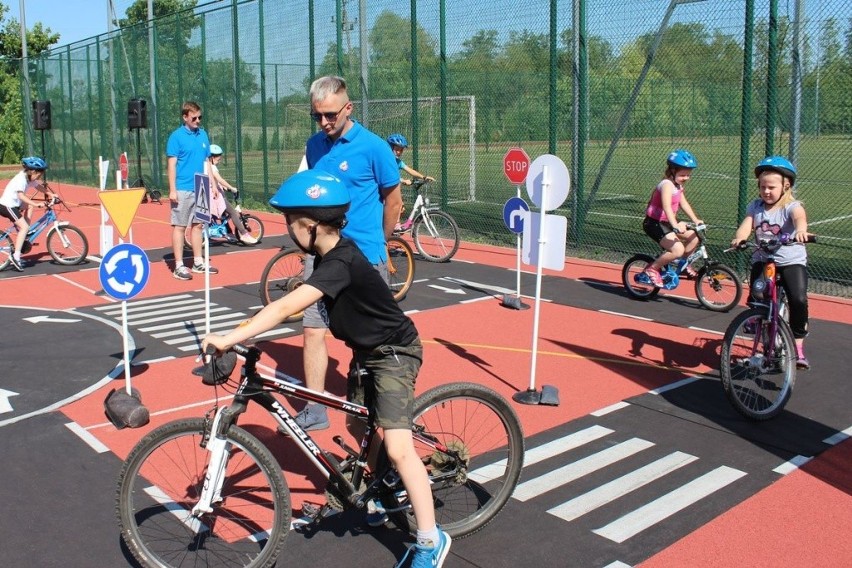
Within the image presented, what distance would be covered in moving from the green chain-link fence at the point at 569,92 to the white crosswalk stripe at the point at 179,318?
242 inches

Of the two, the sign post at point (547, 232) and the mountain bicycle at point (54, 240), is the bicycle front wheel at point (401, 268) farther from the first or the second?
the mountain bicycle at point (54, 240)

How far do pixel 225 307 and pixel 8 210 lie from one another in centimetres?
445

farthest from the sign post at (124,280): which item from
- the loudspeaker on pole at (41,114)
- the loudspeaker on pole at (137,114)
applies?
the loudspeaker on pole at (41,114)

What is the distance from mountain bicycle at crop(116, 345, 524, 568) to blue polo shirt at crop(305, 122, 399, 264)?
1.71 metres

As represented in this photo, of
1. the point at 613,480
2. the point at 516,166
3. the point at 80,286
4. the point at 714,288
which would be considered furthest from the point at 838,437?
the point at 80,286

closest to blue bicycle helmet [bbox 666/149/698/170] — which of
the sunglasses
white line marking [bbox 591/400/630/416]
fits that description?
white line marking [bbox 591/400/630/416]

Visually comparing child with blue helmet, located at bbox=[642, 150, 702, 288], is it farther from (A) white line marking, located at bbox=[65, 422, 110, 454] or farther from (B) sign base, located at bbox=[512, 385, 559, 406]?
(A) white line marking, located at bbox=[65, 422, 110, 454]

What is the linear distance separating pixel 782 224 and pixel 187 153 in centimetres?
781

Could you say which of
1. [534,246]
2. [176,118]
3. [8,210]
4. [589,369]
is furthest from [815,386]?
[176,118]

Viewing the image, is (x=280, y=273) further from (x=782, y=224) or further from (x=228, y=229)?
(x=228, y=229)

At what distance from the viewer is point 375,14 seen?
725 inches

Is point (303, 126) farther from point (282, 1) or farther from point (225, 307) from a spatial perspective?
point (225, 307)

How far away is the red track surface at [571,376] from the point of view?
4.49m

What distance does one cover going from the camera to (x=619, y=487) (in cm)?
515
